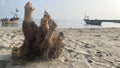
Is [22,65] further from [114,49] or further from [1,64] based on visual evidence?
[114,49]

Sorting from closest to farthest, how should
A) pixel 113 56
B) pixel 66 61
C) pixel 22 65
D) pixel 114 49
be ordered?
pixel 22 65 < pixel 66 61 < pixel 113 56 < pixel 114 49

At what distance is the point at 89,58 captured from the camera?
6148mm

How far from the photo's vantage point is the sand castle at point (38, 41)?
5.66 metres

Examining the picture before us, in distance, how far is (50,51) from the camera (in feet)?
18.9

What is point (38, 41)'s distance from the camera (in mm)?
5758

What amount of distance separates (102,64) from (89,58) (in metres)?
0.52

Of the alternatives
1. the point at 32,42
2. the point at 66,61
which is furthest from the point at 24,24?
the point at 66,61

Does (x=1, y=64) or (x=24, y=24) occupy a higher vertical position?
(x=24, y=24)

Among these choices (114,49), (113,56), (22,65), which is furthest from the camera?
(114,49)

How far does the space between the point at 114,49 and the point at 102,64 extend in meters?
1.79

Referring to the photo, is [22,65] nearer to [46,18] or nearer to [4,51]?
[46,18]

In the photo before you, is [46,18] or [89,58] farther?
[89,58]

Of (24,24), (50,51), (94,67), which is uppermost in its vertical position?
(24,24)

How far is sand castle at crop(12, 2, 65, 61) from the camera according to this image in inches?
223
